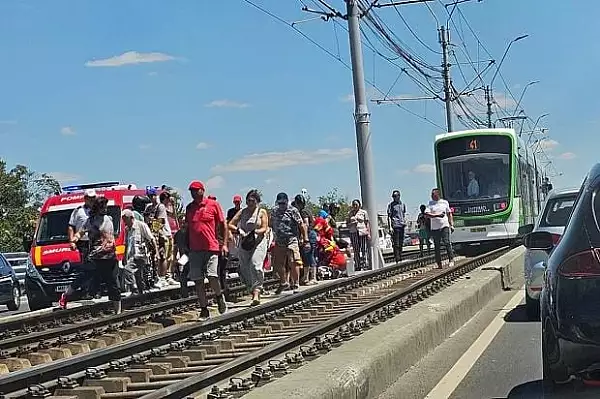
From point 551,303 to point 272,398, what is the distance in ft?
6.71

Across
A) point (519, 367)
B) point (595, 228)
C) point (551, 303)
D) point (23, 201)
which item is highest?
point (23, 201)

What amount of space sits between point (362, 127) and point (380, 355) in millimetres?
17062

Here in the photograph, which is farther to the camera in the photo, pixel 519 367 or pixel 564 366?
pixel 519 367

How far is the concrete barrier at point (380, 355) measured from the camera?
6227mm

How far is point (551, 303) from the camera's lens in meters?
6.51

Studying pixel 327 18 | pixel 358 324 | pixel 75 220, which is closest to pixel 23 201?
pixel 327 18

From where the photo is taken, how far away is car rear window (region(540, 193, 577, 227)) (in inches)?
476

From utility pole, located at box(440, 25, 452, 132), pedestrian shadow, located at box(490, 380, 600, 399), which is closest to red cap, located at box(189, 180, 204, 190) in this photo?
pedestrian shadow, located at box(490, 380, 600, 399)

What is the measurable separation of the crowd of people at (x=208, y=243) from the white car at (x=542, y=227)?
4117 mm

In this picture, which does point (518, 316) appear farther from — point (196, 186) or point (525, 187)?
point (525, 187)

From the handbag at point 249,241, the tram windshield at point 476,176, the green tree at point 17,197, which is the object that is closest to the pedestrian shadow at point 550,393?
the handbag at point 249,241

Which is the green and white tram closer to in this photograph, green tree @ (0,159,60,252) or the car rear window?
the car rear window

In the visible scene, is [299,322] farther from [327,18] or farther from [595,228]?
[327,18]

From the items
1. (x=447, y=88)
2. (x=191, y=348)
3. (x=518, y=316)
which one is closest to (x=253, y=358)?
(x=191, y=348)
